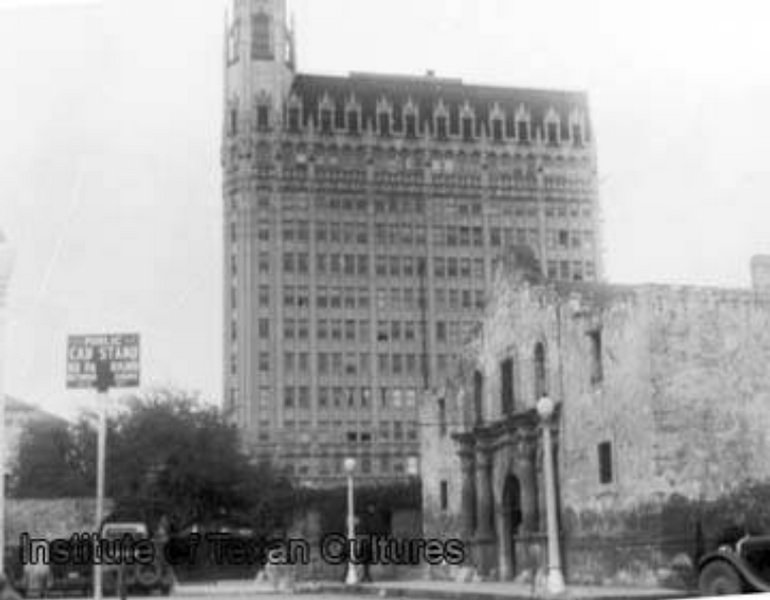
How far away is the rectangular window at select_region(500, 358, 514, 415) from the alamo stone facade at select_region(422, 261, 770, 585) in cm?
3

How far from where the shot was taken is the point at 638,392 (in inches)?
835

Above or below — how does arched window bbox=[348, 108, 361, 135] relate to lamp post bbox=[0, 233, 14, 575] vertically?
above

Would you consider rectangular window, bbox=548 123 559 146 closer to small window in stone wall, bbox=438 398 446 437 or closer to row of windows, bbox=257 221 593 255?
row of windows, bbox=257 221 593 255

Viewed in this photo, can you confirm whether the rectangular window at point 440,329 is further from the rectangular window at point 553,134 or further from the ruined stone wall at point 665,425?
the rectangular window at point 553,134

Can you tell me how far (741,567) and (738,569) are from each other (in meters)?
0.04

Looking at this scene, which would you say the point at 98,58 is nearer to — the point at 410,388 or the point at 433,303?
the point at 433,303

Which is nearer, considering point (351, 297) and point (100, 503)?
point (100, 503)

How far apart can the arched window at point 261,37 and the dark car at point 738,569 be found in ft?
22.4

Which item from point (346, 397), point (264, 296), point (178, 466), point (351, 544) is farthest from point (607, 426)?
point (178, 466)

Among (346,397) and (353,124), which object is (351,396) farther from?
(353,124)

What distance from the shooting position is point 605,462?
22.8 meters

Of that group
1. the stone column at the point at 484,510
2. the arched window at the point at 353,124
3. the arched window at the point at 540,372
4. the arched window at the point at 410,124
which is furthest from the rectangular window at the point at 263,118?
the stone column at the point at 484,510

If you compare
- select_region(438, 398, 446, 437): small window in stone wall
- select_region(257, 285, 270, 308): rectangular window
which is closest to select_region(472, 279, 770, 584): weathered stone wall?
select_region(438, 398, 446, 437): small window in stone wall

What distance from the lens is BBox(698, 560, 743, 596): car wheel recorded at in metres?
14.5
